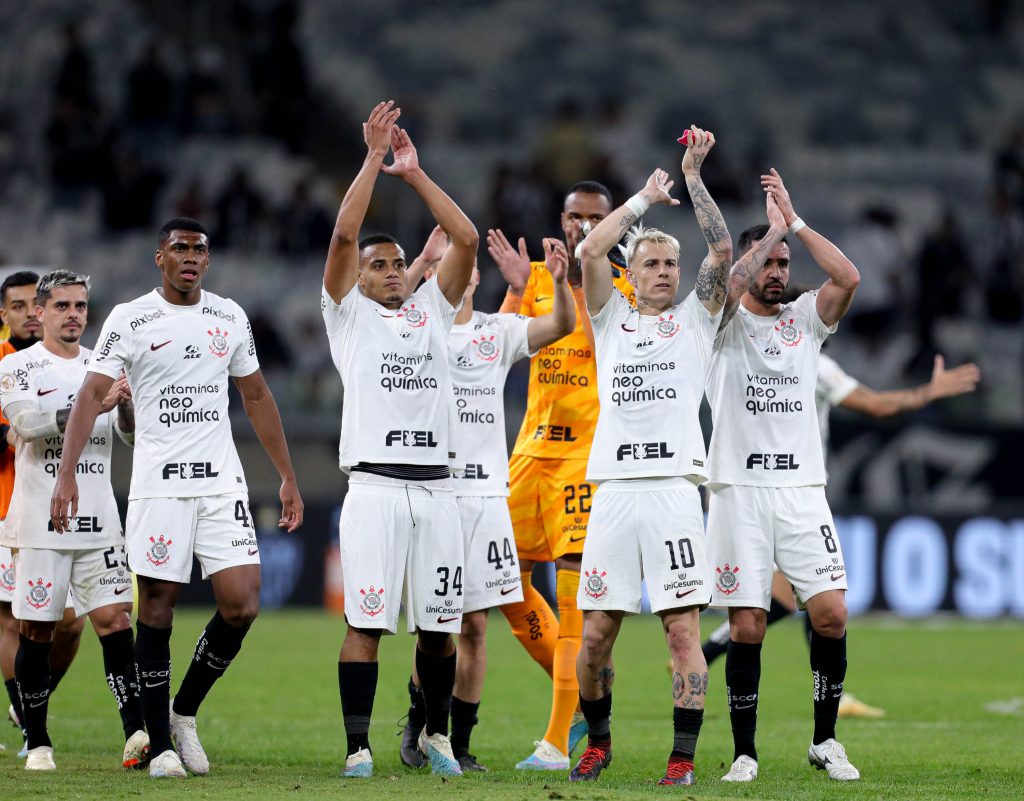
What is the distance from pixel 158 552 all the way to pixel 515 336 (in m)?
2.50

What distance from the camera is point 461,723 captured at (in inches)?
348

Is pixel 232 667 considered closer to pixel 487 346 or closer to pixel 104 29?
pixel 487 346

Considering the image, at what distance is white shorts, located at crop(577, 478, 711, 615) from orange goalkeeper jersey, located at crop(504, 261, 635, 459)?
5.20 feet

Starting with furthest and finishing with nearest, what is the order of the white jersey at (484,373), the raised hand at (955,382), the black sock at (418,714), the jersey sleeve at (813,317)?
the raised hand at (955,382) < the white jersey at (484,373) < the black sock at (418,714) < the jersey sleeve at (813,317)

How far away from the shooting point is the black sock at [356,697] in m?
7.86

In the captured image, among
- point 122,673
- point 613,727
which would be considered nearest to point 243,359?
point 122,673

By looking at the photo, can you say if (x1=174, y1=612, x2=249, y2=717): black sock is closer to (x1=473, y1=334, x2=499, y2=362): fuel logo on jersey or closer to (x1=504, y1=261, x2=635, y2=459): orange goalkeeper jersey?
(x1=473, y1=334, x2=499, y2=362): fuel logo on jersey

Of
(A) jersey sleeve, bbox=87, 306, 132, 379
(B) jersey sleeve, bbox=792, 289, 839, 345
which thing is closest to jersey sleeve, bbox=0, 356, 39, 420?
(A) jersey sleeve, bbox=87, 306, 132, 379

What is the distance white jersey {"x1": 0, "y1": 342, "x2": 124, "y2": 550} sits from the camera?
8727mm

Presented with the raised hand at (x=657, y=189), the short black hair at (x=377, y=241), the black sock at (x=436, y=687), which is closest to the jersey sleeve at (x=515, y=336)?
the short black hair at (x=377, y=241)

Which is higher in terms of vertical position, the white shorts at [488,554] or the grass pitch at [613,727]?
the white shorts at [488,554]

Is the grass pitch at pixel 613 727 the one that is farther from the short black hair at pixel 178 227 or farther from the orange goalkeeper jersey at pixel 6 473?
the short black hair at pixel 178 227

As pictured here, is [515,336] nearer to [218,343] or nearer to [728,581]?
[218,343]

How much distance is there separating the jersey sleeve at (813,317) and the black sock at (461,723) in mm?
2851
